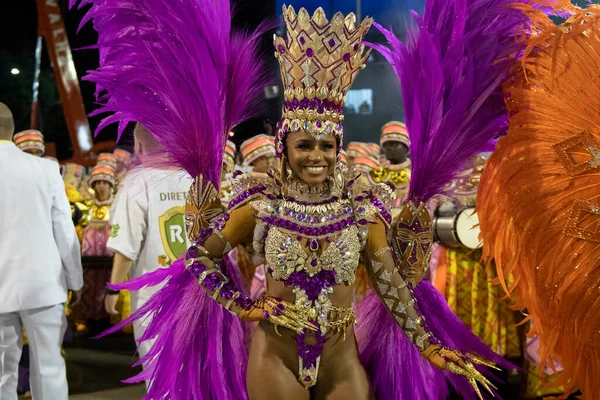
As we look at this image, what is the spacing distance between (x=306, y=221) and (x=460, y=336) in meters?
0.77

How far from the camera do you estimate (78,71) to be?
9.83 m

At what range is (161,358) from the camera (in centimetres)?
239

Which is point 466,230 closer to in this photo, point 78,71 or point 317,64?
point 317,64

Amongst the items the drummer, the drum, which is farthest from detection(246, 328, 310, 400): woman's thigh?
the drummer

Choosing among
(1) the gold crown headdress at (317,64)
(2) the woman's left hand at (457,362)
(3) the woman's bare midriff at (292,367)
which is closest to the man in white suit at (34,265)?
(3) the woman's bare midriff at (292,367)

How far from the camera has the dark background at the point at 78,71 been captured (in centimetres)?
286

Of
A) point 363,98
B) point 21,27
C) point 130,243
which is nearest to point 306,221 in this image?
point 130,243

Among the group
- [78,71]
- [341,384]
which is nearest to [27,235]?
[341,384]

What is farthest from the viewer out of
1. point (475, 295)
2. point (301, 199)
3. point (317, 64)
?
point (475, 295)

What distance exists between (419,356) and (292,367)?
0.53 meters

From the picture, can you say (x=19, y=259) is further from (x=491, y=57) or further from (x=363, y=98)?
(x=363, y=98)

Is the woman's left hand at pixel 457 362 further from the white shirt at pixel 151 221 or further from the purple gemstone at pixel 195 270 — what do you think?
the white shirt at pixel 151 221

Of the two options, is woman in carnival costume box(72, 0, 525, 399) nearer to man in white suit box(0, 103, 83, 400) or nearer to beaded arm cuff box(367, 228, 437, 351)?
beaded arm cuff box(367, 228, 437, 351)

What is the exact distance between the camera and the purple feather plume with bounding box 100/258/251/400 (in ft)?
7.77
